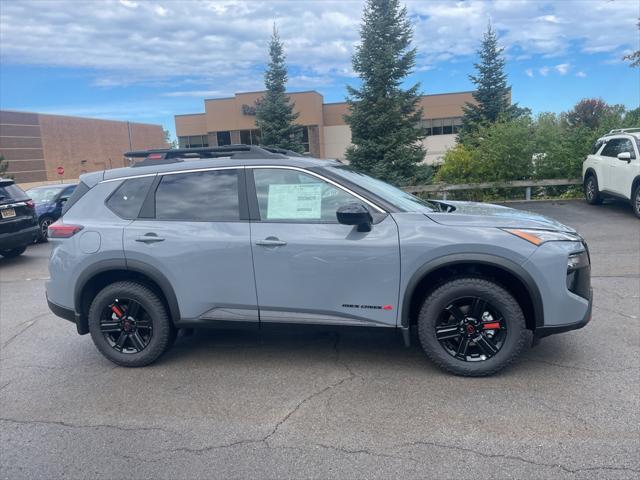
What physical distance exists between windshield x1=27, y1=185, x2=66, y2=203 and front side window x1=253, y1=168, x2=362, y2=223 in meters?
12.0

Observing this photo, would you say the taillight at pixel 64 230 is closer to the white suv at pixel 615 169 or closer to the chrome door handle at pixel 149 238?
the chrome door handle at pixel 149 238

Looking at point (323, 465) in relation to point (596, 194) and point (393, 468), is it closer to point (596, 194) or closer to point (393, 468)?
point (393, 468)

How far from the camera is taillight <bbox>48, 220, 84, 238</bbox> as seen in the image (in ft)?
15.1

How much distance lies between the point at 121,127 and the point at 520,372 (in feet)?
285

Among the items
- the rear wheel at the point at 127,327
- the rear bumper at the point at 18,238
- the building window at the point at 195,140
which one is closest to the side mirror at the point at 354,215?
the rear wheel at the point at 127,327

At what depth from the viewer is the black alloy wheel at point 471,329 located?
402cm

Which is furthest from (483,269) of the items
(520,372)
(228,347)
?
(228,347)

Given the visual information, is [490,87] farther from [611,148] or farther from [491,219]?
[491,219]

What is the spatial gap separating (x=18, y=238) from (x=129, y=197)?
719 centimetres

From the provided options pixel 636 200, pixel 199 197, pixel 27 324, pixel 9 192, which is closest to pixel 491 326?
pixel 199 197

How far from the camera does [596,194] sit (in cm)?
1282

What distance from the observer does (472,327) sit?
405cm

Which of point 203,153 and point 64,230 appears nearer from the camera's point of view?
point 64,230

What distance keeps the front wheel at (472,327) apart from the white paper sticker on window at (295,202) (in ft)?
3.80
